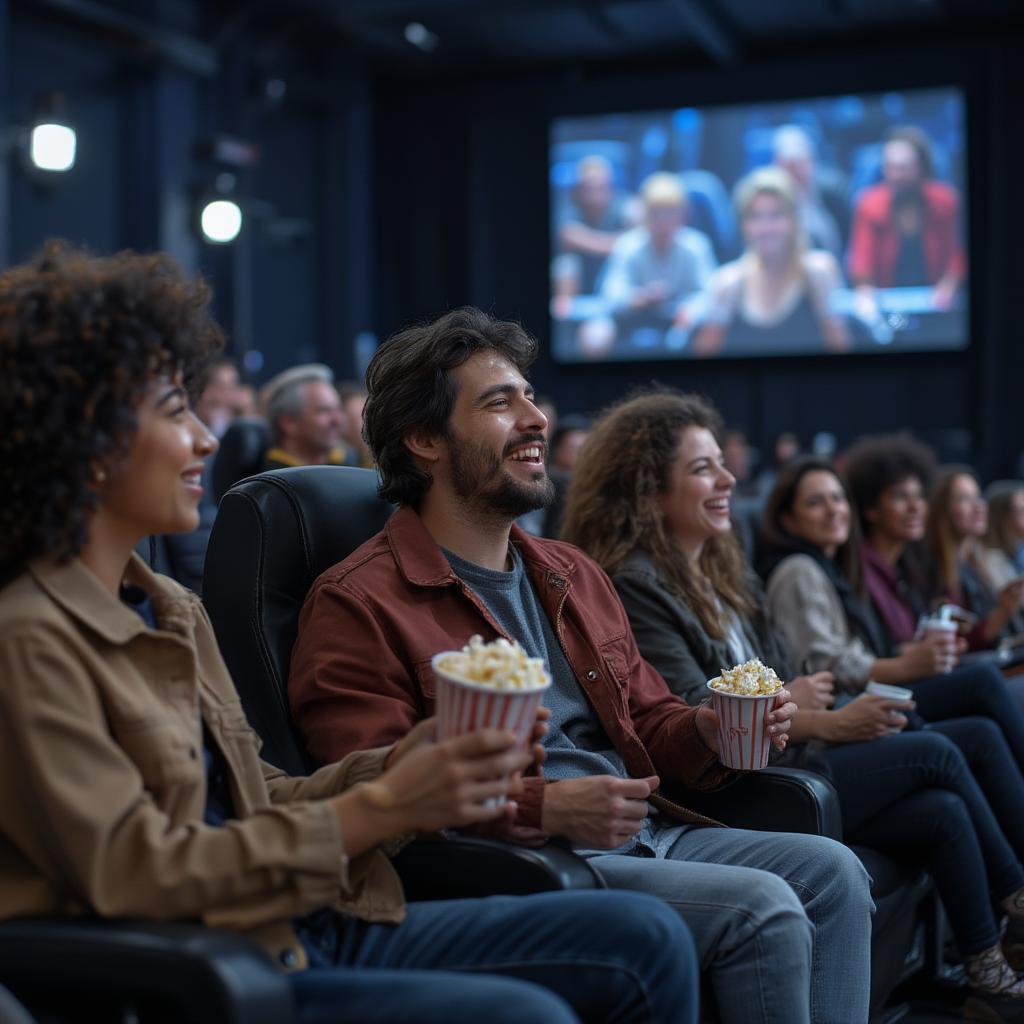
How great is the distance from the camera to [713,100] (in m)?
9.93

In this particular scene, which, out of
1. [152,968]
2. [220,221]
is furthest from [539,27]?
[152,968]

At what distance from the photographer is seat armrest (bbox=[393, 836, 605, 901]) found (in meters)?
1.56

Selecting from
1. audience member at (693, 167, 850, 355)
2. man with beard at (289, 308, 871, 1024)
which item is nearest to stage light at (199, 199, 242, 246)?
audience member at (693, 167, 850, 355)

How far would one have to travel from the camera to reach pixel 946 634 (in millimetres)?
2998

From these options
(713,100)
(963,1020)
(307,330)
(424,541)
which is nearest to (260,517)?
(424,541)

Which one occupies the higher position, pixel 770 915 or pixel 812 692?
pixel 812 692

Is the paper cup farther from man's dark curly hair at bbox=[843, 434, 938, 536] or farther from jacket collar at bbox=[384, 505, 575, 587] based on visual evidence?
man's dark curly hair at bbox=[843, 434, 938, 536]

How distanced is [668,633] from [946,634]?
942mm

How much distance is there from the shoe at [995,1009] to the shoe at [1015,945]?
0.54 ft

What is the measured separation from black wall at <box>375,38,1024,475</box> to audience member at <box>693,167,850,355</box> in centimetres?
22

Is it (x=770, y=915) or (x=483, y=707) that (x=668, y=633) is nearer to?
(x=770, y=915)

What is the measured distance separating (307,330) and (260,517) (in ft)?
26.8

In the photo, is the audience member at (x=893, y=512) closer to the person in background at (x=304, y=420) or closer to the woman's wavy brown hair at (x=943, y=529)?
the woman's wavy brown hair at (x=943, y=529)

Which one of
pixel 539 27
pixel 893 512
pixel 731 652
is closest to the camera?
pixel 731 652
